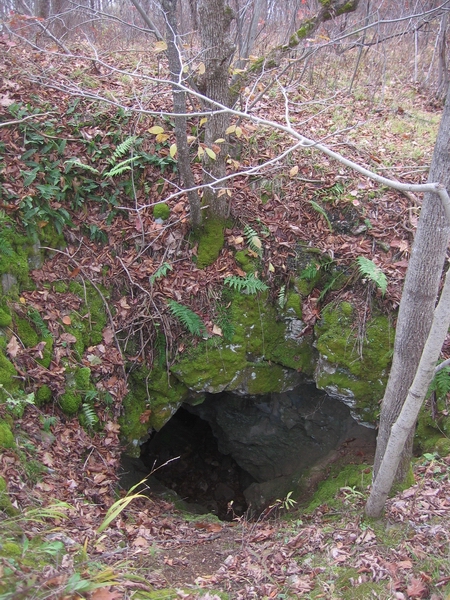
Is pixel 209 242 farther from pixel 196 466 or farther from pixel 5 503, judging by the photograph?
pixel 196 466

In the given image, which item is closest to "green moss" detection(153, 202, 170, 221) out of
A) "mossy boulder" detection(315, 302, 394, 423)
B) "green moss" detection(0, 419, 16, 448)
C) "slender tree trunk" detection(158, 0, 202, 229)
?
"slender tree trunk" detection(158, 0, 202, 229)

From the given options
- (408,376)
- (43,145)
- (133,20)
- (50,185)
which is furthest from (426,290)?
(133,20)

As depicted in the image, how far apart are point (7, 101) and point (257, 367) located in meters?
4.95

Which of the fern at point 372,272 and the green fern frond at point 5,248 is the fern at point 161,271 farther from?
the fern at point 372,272

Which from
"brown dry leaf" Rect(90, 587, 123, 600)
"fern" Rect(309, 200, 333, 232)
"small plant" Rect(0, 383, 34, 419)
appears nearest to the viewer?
"brown dry leaf" Rect(90, 587, 123, 600)

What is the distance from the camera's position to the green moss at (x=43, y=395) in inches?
177

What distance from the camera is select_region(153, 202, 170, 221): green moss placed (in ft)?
19.0

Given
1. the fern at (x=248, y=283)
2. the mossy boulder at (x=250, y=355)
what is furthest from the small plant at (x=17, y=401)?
the fern at (x=248, y=283)

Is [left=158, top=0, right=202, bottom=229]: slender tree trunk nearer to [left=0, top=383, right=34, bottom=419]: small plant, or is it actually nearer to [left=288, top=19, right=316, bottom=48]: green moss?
[left=288, top=19, right=316, bottom=48]: green moss

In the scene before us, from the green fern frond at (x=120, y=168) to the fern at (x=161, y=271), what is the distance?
4.46 ft

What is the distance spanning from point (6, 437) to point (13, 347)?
107 cm

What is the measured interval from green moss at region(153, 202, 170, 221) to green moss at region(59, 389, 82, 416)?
99.0 inches

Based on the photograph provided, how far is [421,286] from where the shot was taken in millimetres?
3283

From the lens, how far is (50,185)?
5457mm
